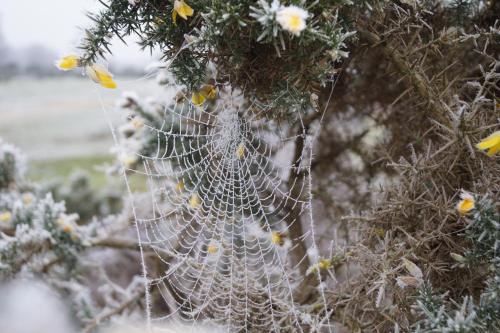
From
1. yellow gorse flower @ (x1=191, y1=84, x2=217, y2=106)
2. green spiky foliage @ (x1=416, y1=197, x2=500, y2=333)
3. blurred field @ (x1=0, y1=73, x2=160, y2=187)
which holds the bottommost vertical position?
green spiky foliage @ (x1=416, y1=197, x2=500, y2=333)

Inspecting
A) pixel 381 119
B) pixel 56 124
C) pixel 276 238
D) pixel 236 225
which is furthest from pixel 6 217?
pixel 56 124

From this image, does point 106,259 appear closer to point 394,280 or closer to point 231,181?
point 231,181

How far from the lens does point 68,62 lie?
82 centimetres

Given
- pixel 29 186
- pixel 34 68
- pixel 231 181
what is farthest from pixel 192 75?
pixel 34 68

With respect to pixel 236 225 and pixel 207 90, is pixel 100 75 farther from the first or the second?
pixel 236 225

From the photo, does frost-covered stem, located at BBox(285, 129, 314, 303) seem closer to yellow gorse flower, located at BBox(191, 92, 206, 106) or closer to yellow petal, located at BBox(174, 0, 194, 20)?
yellow gorse flower, located at BBox(191, 92, 206, 106)

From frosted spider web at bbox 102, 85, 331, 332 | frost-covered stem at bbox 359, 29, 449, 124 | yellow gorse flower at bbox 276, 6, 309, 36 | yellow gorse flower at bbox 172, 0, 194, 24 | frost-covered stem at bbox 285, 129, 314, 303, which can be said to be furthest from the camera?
frost-covered stem at bbox 285, 129, 314, 303

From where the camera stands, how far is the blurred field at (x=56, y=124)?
3.26 meters

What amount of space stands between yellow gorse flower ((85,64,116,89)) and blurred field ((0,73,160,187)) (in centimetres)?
234

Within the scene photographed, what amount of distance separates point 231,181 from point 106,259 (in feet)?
3.52

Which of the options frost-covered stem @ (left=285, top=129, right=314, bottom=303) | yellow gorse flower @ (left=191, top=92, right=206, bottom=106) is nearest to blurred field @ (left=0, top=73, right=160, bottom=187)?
frost-covered stem @ (left=285, top=129, right=314, bottom=303)

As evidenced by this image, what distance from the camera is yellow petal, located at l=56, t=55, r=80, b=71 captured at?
2.68ft

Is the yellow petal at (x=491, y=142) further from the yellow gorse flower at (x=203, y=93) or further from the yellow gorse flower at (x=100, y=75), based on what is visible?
the yellow gorse flower at (x=100, y=75)

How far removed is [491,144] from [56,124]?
340 centimetres
